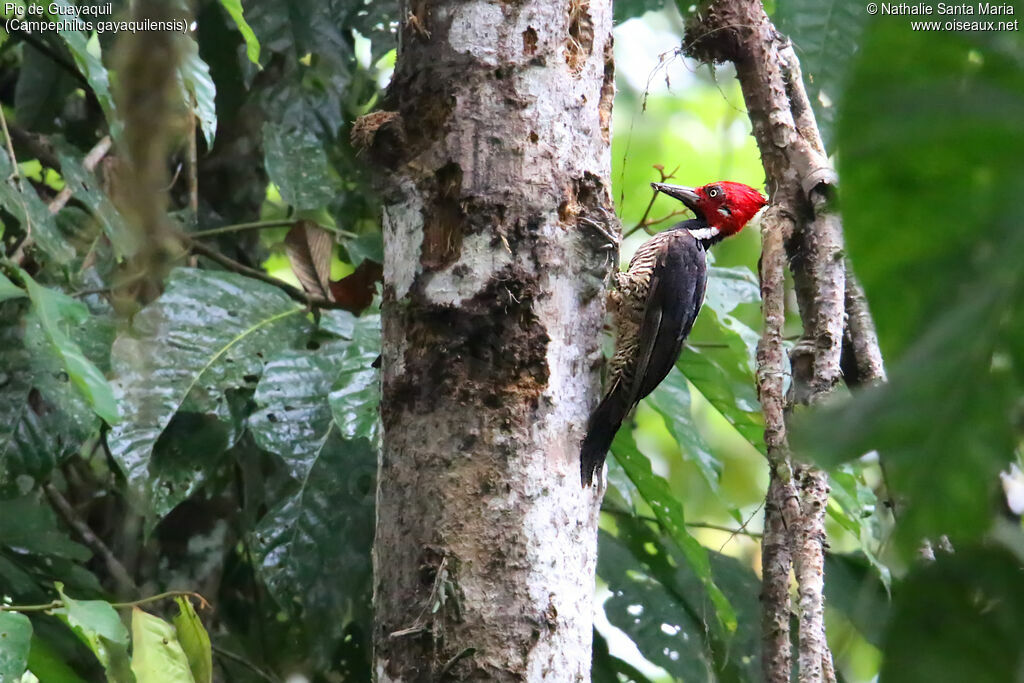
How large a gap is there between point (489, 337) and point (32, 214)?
1503 millimetres

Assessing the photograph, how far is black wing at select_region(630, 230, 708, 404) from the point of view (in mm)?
2684

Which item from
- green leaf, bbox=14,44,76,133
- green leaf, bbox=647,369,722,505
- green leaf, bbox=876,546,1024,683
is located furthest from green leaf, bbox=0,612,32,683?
green leaf, bbox=14,44,76,133

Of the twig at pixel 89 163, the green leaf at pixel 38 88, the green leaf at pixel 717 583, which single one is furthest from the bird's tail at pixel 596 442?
the green leaf at pixel 38 88

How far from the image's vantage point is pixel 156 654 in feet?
7.30

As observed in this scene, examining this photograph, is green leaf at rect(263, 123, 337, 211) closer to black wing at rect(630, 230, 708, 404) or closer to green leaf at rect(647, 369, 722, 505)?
black wing at rect(630, 230, 708, 404)

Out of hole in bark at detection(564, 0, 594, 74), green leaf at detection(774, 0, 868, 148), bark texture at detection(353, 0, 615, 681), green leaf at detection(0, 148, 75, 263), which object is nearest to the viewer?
green leaf at detection(774, 0, 868, 148)

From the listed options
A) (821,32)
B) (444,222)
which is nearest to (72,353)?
(444,222)

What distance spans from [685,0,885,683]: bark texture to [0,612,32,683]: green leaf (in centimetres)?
142

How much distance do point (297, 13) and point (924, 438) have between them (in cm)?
340

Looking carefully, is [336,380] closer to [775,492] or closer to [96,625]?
[96,625]

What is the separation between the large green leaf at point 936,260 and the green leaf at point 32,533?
2737mm

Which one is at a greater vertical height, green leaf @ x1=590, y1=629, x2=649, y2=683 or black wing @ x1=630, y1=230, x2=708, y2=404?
black wing @ x1=630, y1=230, x2=708, y2=404

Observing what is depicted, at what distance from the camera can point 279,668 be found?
324cm

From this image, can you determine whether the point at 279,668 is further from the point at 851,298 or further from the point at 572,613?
the point at 851,298
